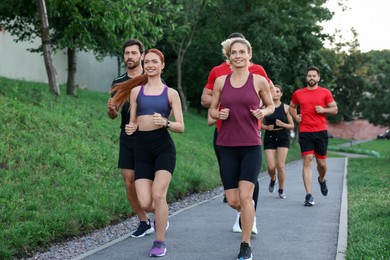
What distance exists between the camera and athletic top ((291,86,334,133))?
10.1 meters

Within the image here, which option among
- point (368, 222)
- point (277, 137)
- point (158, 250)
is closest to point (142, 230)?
point (158, 250)

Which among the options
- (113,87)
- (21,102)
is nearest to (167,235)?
(113,87)

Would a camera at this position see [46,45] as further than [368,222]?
Yes

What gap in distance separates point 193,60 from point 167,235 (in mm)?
32367

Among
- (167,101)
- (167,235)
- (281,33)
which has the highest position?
(281,33)

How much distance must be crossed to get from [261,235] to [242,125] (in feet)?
6.05

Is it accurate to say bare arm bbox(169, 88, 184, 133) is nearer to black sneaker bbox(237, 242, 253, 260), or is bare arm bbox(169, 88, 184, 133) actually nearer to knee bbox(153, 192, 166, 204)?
knee bbox(153, 192, 166, 204)

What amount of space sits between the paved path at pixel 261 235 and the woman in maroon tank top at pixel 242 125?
0.59m

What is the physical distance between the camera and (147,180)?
20.8ft

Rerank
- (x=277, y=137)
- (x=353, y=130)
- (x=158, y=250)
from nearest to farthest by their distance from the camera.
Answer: (x=158, y=250), (x=277, y=137), (x=353, y=130)

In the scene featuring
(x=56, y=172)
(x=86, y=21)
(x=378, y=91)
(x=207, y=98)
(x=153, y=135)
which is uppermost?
(x=86, y=21)

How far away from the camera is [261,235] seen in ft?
24.0

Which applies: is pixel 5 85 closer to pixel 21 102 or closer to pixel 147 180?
pixel 21 102

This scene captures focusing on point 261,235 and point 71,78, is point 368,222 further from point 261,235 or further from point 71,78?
point 71,78
